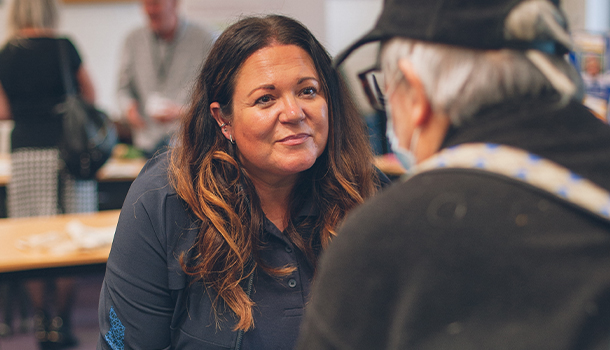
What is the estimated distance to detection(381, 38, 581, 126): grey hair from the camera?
1.89 feet

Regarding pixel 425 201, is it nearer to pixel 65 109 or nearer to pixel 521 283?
pixel 521 283

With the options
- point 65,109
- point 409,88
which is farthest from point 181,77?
point 409,88

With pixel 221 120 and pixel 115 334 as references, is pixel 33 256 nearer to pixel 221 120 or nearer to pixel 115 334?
pixel 115 334

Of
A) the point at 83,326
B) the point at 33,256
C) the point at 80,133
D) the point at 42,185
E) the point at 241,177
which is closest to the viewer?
the point at 241,177

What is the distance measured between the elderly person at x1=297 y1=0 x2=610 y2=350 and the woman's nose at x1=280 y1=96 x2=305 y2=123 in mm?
615

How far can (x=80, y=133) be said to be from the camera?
2607 mm

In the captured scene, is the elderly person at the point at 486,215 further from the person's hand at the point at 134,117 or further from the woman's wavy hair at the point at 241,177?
the person's hand at the point at 134,117

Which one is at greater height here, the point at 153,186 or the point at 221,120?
the point at 221,120

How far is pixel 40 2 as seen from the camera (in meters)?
2.61

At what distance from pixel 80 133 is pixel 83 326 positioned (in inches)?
52.3

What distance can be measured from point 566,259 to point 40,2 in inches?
113

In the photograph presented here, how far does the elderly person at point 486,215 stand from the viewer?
19.7 inches

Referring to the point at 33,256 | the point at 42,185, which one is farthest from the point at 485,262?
the point at 42,185

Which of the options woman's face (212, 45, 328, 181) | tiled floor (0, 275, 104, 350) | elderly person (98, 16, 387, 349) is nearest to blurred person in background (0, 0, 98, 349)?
tiled floor (0, 275, 104, 350)
